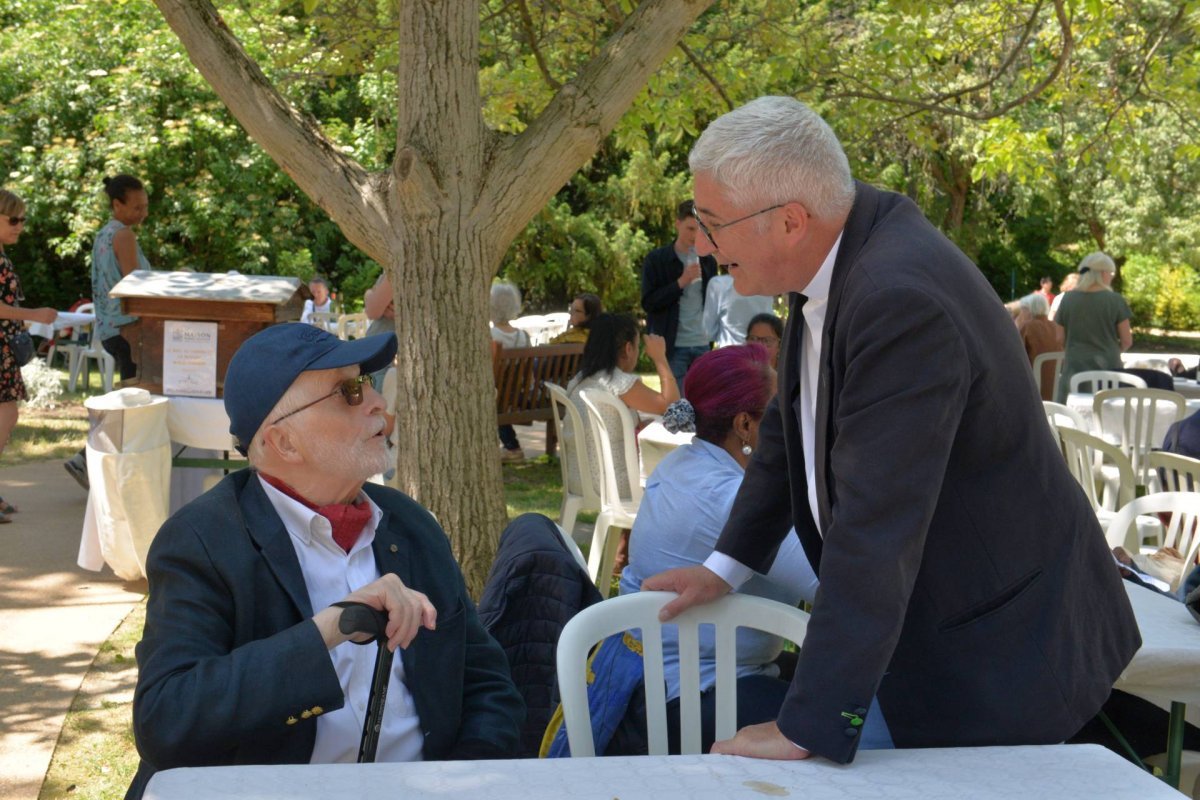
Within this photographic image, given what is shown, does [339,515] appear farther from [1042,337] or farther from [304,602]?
[1042,337]

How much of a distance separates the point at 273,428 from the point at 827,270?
42.7 inches

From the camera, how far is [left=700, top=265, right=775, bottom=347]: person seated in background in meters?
8.23

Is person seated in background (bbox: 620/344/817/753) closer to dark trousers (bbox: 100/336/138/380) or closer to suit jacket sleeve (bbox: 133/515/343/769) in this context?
suit jacket sleeve (bbox: 133/515/343/769)

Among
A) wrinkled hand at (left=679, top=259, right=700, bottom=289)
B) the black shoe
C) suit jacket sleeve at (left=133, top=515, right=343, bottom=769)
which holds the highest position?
wrinkled hand at (left=679, top=259, right=700, bottom=289)

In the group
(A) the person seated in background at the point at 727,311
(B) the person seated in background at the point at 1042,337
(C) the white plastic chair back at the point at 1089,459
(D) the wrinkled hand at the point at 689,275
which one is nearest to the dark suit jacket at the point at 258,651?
(C) the white plastic chair back at the point at 1089,459

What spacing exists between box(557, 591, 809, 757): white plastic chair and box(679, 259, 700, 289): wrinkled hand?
A: 20.1 ft

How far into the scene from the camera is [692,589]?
2.41m

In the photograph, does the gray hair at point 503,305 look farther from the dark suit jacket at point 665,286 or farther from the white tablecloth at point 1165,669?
the white tablecloth at point 1165,669

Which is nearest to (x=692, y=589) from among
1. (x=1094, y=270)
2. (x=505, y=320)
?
(x=505, y=320)

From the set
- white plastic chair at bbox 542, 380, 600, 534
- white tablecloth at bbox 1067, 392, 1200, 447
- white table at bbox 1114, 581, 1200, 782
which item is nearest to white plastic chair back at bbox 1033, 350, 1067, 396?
white tablecloth at bbox 1067, 392, 1200, 447

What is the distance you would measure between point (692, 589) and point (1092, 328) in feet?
26.2

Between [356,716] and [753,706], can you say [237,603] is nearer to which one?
[356,716]

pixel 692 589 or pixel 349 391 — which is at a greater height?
pixel 349 391

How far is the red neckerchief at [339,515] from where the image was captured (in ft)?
7.69
